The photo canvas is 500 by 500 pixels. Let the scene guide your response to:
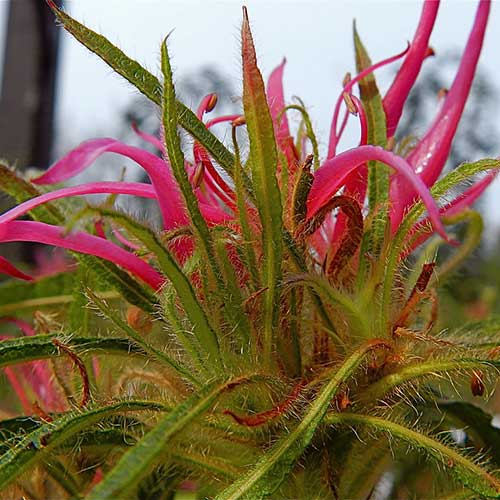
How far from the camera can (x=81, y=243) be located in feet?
1.28

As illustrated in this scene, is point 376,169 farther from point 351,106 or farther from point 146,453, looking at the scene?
point 146,453

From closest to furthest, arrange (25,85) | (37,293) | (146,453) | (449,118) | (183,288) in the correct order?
1. (146,453)
2. (183,288)
3. (449,118)
4. (37,293)
5. (25,85)

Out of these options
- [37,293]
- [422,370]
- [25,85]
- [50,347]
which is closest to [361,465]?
[422,370]

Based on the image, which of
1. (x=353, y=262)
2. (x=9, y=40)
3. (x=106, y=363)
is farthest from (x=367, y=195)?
(x=9, y=40)

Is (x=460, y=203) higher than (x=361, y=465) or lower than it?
higher

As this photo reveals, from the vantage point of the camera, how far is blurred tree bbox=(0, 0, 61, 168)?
1.87m

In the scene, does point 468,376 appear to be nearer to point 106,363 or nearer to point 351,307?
point 351,307

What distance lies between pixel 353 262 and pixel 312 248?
3cm

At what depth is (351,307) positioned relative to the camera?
0.39 meters

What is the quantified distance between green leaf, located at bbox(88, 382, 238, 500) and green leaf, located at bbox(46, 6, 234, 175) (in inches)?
5.3

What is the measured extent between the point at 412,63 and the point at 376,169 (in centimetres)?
8

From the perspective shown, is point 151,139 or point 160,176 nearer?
point 160,176

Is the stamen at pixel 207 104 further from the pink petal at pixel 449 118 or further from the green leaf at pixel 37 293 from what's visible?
the green leaf at pixel 37 293

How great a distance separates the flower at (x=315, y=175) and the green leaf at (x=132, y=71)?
0.07 ft
